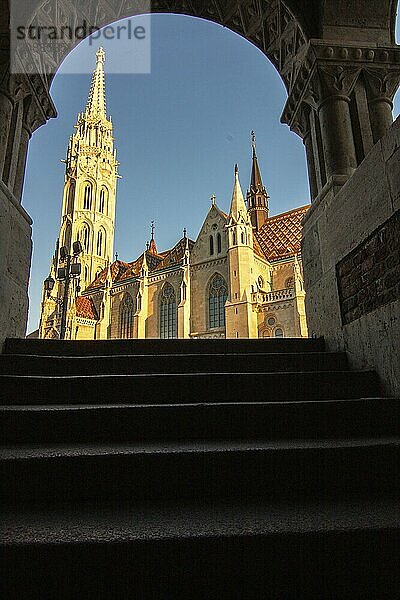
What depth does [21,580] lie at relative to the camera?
1239 mm

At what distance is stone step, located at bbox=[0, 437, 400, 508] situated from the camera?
1.67 m

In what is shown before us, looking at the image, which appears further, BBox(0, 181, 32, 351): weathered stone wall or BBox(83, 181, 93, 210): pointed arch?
BBox(83, 181, 93, 210): pointed arch

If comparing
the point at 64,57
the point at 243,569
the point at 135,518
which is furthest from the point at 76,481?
the point at 64,57

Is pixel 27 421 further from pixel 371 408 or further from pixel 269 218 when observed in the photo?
pixel 269 218

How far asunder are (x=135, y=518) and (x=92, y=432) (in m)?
0.68

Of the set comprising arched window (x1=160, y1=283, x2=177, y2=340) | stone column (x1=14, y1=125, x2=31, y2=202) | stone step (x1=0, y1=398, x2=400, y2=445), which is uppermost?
arched window (x1=160, y1=283, x2=177, y2=340)

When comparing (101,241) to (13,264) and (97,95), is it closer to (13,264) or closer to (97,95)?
(97,95)

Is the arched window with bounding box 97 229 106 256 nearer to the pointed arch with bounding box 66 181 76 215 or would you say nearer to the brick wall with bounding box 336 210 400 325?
the pointed arch with bounding box 66 181 76 215

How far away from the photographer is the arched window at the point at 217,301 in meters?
30.1

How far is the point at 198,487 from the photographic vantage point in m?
1.70

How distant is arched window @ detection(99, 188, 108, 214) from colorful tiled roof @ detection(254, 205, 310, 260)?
23234 mm

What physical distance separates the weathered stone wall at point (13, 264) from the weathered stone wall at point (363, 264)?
9.49 ft

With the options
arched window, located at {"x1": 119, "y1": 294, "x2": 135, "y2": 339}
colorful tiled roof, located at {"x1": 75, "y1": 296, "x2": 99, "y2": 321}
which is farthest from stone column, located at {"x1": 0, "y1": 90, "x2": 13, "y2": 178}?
colorful tiled roof, located at {"x1": 75, "y1": 296, "x2": 99, "y2": 321}

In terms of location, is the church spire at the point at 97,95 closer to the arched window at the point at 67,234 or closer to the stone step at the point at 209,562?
the arched window at the point at 67,234
